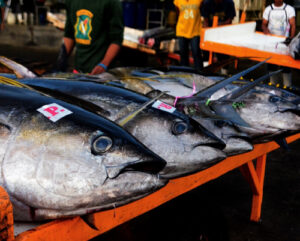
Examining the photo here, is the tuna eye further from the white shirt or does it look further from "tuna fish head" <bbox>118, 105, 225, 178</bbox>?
the white shirt

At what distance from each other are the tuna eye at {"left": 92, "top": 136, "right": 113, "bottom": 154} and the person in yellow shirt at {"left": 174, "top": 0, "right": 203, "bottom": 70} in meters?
5.42

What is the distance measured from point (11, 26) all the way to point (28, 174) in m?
12.7

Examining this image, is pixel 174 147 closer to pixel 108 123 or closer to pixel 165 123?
pixel 165 123

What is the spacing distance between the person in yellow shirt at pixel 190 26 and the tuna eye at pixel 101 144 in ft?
17.8

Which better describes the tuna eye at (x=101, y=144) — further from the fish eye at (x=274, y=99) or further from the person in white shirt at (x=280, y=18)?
the person in white shirt at (x=280, y=18)

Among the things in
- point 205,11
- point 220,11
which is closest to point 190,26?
point 205,11

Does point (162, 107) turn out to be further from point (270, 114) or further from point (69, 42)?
point (69, 42)

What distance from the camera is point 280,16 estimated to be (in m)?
5.50

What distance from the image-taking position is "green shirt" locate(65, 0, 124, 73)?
3461 mm

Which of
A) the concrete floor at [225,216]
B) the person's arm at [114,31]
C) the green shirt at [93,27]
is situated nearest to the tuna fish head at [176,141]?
the concrete floor at [225,216]

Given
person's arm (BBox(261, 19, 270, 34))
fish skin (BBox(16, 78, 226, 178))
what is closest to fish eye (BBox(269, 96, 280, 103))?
fish skin (BBox(16, 78, 226, 178))

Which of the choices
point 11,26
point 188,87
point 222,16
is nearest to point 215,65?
point 188,87

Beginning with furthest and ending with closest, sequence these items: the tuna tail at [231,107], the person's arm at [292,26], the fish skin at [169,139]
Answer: the person's arm at [292,26]
the tuna tail at [231,107]
the fish skin at [169,139]

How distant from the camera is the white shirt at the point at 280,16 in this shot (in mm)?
5453
